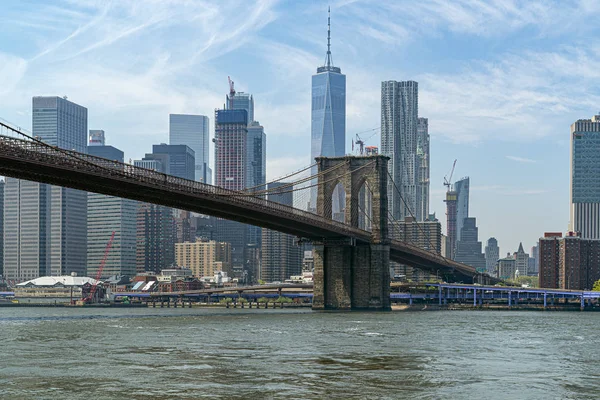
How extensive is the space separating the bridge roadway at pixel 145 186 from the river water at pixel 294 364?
11.0 meters

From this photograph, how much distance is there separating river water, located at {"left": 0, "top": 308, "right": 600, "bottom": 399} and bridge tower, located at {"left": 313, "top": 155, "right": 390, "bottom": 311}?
135ft

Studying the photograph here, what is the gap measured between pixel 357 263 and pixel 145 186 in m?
39.5

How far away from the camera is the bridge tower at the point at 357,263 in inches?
4163

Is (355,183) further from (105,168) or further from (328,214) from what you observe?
(105,168)

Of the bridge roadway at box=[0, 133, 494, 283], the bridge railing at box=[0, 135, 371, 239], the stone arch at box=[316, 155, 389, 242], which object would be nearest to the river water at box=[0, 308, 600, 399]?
the bridge roadway at box=[0, 133, 494, 283]

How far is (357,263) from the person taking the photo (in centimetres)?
10756

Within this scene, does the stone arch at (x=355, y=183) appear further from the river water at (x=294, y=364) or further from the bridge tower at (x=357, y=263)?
the river water at (x=294, y=364)

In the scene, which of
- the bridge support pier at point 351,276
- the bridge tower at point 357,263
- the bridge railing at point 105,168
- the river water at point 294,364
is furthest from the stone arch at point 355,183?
the river water at point 294,364

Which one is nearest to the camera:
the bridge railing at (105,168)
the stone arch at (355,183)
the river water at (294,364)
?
the river water at (294,364)

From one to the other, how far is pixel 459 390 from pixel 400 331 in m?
30.5

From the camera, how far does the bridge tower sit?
10575 cm

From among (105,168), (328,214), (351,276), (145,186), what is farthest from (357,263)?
(105,168)

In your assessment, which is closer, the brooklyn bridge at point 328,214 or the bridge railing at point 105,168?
the bridge railing at point 105,168

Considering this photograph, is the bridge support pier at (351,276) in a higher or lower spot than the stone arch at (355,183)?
lower
